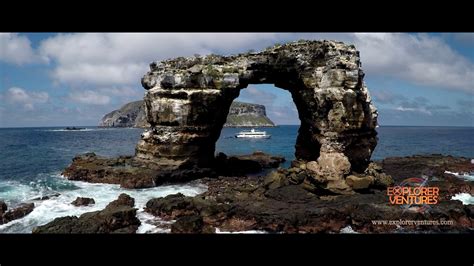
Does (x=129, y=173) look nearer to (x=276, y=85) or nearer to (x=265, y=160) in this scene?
(x=276, y=85)

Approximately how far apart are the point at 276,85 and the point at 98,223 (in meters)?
22.9

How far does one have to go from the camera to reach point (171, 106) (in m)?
32.6

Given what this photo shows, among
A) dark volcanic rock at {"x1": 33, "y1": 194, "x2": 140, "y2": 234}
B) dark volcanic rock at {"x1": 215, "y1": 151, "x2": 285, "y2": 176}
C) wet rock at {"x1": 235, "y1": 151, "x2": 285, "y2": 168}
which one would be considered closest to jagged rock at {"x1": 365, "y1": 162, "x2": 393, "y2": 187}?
dark volcanic rock at {"x1": 215, "y1": 151, "x2": 285, "y2": 176}

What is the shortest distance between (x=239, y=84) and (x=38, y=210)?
1896 centimetres

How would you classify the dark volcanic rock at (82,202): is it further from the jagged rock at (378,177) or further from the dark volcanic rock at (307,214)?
the jagged rock at (378,177)

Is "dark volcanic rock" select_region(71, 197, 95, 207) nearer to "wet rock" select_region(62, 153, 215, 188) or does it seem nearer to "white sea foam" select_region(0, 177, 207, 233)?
"white sea foam" select_region(0, 177, 207, 233)

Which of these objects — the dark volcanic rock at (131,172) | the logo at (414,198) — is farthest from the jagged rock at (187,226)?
the logo at (414,198)

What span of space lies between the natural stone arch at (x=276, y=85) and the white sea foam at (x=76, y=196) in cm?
456

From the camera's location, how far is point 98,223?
18484mm

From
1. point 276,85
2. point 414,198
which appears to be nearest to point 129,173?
point 276,85

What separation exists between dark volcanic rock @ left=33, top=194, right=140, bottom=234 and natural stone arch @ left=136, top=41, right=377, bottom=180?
12717mm

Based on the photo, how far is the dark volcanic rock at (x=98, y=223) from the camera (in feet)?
58.5

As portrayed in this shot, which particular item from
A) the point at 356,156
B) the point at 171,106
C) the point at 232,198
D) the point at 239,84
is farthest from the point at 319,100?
the point at 171,106

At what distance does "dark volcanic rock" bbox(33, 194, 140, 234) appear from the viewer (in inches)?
703
